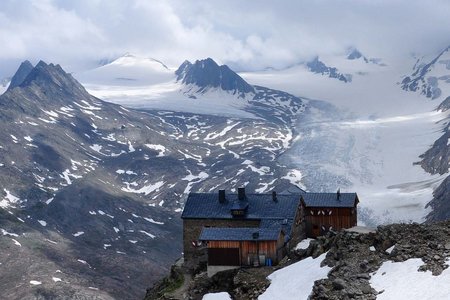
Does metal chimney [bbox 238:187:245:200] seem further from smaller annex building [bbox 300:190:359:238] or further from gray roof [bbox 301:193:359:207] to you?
smaller annex building [bbox 300:190:359:238]

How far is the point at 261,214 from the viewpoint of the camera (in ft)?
235

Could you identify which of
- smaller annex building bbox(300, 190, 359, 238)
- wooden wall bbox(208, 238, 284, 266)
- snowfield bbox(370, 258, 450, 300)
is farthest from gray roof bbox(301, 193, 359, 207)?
snowfield bbox(370, 258, 450, 300)

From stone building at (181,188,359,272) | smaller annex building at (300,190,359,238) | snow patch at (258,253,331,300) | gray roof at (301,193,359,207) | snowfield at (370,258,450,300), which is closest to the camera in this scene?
snowfield at (370,258,450,300)

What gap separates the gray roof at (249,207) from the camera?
234 ft

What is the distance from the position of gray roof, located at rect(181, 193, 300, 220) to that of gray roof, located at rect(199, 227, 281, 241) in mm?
8116

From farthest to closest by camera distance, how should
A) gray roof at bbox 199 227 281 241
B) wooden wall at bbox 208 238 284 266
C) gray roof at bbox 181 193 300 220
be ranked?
gray roof at bbox 181 193 300 220 → gray roof at bbox 199 227 281 241 → wooden wall at bbox 208 238 284 266

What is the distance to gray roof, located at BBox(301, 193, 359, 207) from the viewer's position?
249 ft

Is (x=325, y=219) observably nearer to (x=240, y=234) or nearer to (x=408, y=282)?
(x=240, y=234)

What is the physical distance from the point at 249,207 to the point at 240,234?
11149 millimetres

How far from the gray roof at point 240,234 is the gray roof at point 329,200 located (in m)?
13.4

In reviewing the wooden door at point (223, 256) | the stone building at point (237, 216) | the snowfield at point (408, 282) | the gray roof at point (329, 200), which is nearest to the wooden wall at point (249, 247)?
the wooden door at point (223, 256)

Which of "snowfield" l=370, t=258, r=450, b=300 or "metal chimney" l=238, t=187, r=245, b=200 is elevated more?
"metal chimney" l=238, t=187, r=245, b=200

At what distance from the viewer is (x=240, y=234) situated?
203ft

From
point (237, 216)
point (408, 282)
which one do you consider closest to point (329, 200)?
point (237, 216)
